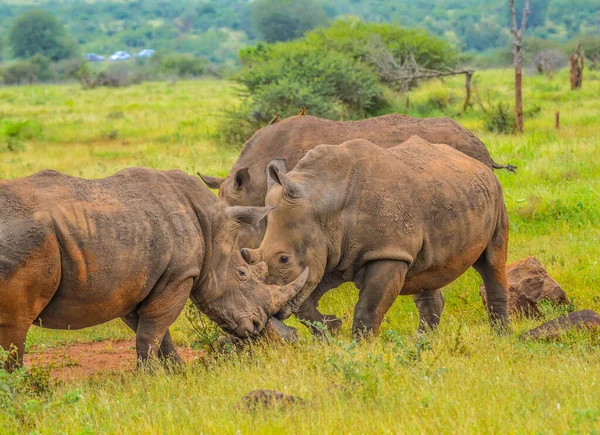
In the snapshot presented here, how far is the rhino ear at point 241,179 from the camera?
904 centimetres

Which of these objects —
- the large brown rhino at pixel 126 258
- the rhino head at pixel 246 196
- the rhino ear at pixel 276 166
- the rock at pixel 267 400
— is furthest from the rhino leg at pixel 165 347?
the rock at pixel 267 400

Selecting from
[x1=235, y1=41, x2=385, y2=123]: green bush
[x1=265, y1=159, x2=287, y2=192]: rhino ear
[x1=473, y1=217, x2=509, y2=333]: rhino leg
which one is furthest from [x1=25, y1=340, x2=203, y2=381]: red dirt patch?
[x1=235, y1=41, x2=385, y2=123]: green bush

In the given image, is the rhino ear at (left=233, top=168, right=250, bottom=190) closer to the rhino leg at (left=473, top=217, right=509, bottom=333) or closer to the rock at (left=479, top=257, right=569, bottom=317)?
the rhino leg at (left=473, top=217, right=509, bottom=333)

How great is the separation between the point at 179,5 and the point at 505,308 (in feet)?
547

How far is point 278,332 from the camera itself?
7793 millimetres

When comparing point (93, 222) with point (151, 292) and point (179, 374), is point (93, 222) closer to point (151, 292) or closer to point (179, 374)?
point (151, 292)

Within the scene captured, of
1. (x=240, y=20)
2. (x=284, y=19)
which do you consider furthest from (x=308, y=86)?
(x=240, y=20)

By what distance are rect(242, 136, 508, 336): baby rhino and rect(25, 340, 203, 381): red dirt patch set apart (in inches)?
65.5

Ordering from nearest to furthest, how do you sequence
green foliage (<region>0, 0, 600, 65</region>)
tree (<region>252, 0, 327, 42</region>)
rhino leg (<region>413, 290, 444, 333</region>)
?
rhino leg (<region>413, 290, 444, 333</region>), tree (<region>252, 0, 327, 42</region>), green foliage (<region>0, 0, 600, 65</region>)

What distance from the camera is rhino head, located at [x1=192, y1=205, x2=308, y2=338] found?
295 inches

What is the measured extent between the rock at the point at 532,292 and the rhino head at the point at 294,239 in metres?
2.77

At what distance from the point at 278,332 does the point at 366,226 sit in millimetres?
1133

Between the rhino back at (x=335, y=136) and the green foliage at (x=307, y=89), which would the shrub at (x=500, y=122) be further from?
the rhino back at (x=335, y=136)

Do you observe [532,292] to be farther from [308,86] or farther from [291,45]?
[291,45]
